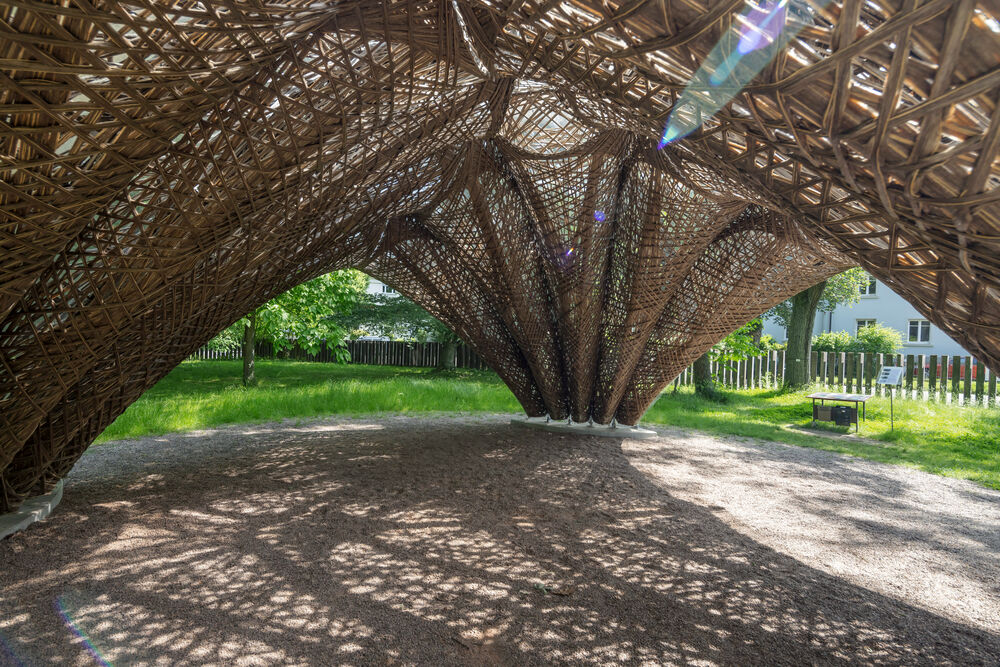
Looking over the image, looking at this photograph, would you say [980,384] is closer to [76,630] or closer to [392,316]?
[392,316]

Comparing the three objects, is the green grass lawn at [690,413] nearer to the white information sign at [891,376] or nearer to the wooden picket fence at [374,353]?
the white information sign at [891,376]

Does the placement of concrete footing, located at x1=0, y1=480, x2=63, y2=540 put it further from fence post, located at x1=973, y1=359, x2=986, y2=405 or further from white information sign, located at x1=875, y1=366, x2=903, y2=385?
fence post, located at x1=973, y1=359, x2=986, y2=405

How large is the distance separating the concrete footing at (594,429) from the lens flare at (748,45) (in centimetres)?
760

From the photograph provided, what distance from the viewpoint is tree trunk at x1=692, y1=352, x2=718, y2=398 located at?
1540 centimetres

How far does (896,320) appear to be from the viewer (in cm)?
2367

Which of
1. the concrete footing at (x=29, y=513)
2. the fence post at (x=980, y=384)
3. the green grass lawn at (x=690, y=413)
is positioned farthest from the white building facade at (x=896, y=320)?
the concrete footing at (x=29, y=513)

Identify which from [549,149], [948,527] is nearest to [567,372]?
[549,149]

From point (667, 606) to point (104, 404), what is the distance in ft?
16.0

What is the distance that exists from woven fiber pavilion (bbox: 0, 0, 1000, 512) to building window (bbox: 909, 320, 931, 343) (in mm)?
19844

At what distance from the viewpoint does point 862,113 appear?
2.31 meters

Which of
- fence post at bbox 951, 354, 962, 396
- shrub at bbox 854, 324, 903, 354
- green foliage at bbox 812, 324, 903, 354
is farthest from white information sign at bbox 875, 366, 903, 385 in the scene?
shrub at bbox 854, 324, 903, 354

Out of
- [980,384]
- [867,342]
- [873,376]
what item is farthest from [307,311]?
[867,342]

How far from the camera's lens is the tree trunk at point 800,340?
610 inches

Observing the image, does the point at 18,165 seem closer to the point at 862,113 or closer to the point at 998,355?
Answer: the point at 862,113
